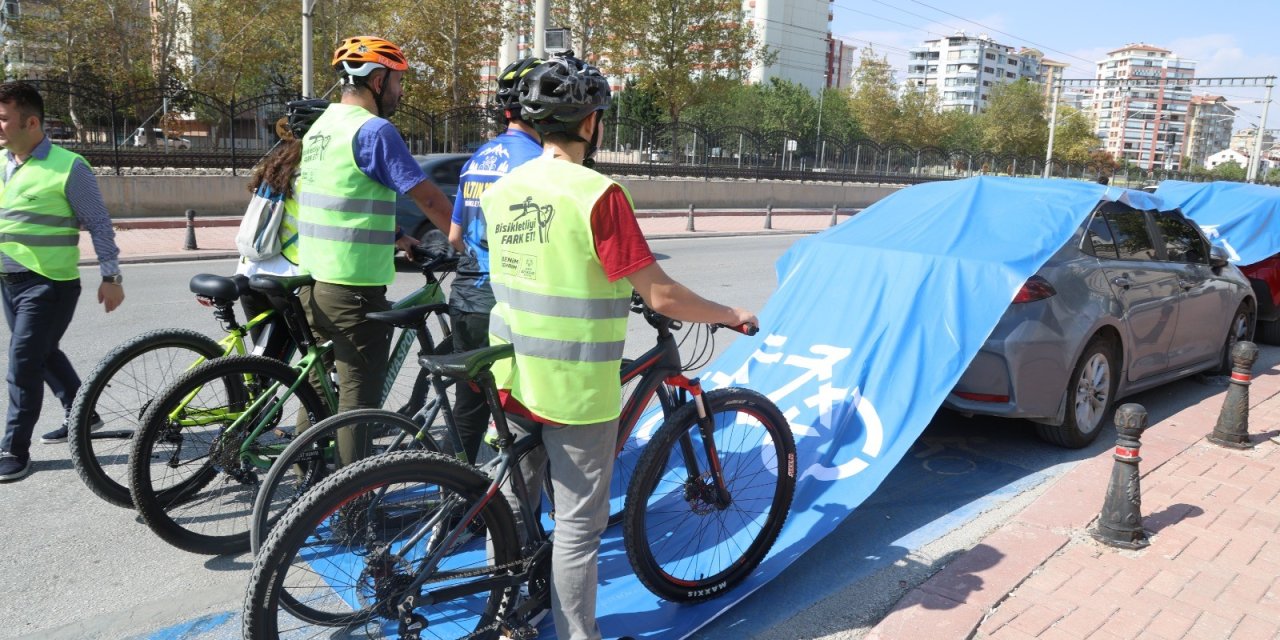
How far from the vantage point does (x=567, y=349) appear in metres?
2.80

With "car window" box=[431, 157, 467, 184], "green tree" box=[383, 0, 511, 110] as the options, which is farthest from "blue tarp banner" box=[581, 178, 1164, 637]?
"green tree" box=[383, 0, 511, 110]

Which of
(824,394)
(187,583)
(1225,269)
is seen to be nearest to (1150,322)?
(1225,269)

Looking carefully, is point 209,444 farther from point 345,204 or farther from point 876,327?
point 876,327

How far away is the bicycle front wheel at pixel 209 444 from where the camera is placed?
3.94 m

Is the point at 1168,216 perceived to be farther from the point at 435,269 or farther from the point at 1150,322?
the point at 435,269

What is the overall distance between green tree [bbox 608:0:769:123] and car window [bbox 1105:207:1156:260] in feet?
101

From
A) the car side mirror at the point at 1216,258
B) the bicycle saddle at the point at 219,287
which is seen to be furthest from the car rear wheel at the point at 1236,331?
the bicycle saddle at the point at 219,287

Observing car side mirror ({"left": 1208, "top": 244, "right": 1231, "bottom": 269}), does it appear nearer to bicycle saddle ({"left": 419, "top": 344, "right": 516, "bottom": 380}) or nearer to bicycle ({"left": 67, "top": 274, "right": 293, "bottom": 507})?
bicycle saddle ({"left": 419, "top": 344, "right": 516, "bottom": 380})

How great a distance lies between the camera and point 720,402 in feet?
11.9

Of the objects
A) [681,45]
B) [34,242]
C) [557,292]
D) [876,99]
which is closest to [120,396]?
[34,242]

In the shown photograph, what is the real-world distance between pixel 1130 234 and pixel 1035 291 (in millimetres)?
1438

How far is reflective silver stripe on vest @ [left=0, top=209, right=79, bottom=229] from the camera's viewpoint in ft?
15.5

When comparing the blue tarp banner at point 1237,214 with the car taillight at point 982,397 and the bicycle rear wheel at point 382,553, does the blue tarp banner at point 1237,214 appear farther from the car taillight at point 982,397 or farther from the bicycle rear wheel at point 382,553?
the bicycle rear wheel at point 382,553

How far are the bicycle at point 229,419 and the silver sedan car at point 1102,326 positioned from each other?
10.4 feet
